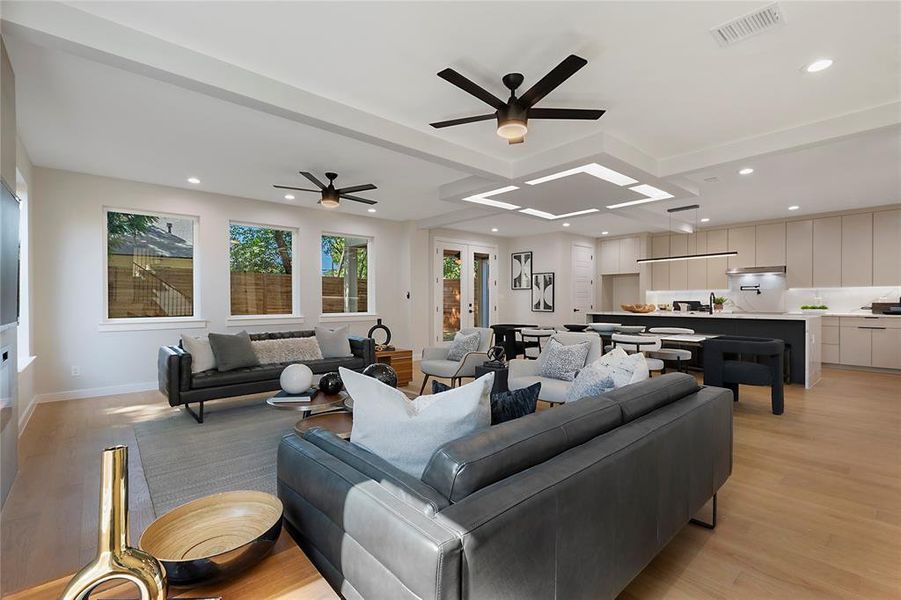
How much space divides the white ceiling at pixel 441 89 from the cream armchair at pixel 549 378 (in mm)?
1711

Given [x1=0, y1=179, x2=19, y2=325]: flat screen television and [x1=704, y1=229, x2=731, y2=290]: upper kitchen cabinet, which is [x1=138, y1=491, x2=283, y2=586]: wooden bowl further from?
[x1=704, y1=229, x2=731, y2=290]: upper kitchen cabinet

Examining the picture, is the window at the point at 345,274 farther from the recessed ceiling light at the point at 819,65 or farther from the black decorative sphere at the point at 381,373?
the recessed ceiling light at the point at 819,65

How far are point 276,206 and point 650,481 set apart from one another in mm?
6401

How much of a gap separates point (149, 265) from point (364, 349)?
313cm

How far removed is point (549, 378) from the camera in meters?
3.88

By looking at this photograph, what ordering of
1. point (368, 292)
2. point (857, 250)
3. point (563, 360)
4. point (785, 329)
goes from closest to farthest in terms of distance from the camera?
point (563, 360) < point (785, 329) < point (857, 250) < point (368, 292)

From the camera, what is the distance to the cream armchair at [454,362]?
182 inches

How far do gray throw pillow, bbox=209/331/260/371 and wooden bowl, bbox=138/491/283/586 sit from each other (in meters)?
3.48

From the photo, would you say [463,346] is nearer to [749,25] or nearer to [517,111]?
[517,111]

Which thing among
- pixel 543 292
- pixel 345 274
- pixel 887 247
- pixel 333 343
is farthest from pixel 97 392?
pixel 887 247

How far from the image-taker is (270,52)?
269 cm

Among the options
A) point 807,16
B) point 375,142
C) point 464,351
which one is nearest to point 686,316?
point 464,351

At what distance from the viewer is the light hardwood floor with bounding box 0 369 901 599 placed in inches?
73.2

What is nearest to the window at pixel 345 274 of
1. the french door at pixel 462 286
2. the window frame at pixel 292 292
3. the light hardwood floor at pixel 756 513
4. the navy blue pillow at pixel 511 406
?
the window frame at pixel 292 292
